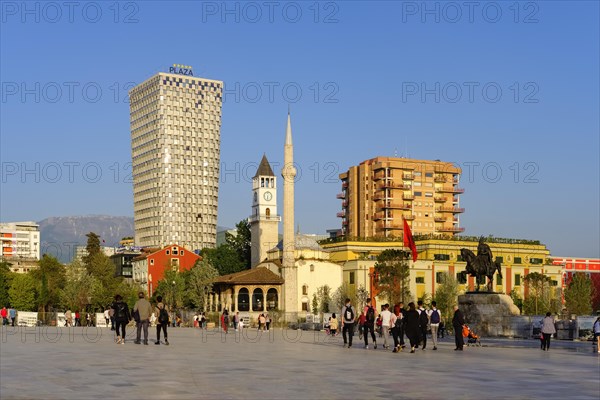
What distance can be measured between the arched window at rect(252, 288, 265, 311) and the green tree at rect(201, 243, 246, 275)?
18.1 m

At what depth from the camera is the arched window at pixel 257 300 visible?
9431 cm

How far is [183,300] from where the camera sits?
105 m

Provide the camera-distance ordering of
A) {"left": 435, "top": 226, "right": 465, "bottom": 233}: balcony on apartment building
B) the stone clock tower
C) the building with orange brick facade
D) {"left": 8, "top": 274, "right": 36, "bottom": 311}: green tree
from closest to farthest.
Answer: {"left": 8, "top": 274, "right": 36, "bottom": 311}: green tree, the stone clock tower, the building with orange brick facade, {"left": 435, "top": 226, "right": 465, "bottom": 233}: balcony on apartment building

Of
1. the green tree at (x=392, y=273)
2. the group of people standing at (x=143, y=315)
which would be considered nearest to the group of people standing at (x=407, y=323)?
the group of people standing at (x=143, y=315)

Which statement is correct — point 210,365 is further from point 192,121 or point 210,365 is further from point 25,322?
point 192,121

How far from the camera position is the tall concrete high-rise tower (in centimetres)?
17600

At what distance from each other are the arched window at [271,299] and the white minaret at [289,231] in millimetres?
2205

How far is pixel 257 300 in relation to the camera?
3738 inches

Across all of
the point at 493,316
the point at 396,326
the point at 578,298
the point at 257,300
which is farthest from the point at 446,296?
the point at 396,326

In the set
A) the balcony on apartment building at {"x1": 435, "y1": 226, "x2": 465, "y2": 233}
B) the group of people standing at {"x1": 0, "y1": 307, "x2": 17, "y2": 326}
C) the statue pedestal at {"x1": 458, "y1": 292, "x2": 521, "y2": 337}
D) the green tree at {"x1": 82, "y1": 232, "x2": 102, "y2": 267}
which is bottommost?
the group of people standing at {"x1": 0, "y1": 307, "x2": 17, "y2": 326}

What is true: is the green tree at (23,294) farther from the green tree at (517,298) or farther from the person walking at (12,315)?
the green tree at (517,298)

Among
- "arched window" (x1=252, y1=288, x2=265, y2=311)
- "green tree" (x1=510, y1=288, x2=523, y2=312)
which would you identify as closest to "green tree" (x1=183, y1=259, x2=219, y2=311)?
"arched window" (x1=252, y1=288, x2=265, y2=311)

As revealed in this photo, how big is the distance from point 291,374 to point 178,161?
164098 mm

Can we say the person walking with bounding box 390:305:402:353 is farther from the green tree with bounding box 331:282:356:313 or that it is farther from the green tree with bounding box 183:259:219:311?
the green tree with bounding box 183:259:219:311
